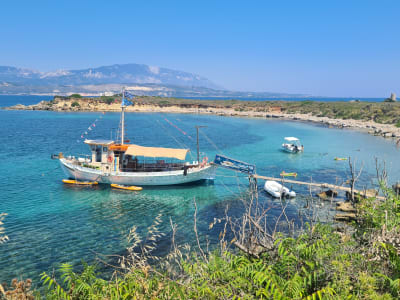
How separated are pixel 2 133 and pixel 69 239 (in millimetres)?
51315

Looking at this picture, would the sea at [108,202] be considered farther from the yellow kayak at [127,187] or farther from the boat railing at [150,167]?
the boat railing at [150,167]

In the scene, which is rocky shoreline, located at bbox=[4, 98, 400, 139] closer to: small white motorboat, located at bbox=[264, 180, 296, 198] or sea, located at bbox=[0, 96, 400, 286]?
sea, located at bbox=[0, 96, 400, 286]

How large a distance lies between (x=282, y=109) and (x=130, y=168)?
107m

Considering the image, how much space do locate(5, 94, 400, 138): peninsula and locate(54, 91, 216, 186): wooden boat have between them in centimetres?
6570

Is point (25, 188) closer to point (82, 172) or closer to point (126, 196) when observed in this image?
point (82, 172)

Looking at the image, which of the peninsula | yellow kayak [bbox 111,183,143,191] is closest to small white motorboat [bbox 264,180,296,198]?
yellow kayak [bbox 111,183,143,191]

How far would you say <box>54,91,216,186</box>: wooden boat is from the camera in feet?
102

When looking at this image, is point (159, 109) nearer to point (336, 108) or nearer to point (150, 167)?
point (336, 108)

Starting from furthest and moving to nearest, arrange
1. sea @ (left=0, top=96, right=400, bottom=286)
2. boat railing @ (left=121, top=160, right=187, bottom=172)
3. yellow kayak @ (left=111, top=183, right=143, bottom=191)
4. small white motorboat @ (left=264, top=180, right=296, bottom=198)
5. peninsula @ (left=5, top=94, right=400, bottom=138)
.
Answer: peninsula @ (left=5, top=94, right=400, bottom=138) < boat railing @ (left=121, top=160, right=187, bottom=172) < yellow kayak @ (left=111, top=183, right=143, bottom=191) < small white motorboat @ (left=264, top=180, right=296, bottom=198) < sea @ (left=0, top=96, right=400, bottom=286)

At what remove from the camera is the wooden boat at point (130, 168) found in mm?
30938

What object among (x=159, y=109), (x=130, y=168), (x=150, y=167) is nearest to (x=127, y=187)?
(x=130, y=168)

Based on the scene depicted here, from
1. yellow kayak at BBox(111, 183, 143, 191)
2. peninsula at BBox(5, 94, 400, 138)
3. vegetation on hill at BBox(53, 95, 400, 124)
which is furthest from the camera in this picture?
vegetation on hill at BBox(53, 95, 400, 124)

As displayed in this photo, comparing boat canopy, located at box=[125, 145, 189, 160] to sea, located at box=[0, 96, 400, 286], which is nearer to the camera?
sea, located at box=[0, 96, 400, 286]

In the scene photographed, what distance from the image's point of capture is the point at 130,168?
3189cm
